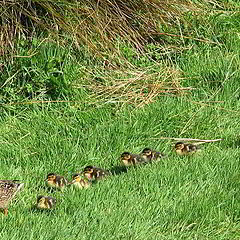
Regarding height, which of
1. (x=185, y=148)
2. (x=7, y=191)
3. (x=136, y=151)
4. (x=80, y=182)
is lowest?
(x=136, y=151)

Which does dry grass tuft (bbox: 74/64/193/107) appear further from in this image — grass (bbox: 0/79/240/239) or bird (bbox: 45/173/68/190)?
bird (bbox: 45/173/68/190)

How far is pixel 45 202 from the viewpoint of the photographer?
6445 millimetres

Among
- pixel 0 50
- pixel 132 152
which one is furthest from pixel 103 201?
pixel 0 50

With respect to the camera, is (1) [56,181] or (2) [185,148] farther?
(2) [185,148]

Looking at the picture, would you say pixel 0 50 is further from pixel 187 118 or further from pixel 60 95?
pixel 187 118

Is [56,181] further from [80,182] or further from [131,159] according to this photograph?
[131,159]

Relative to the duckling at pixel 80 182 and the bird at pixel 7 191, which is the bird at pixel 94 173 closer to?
the duckling at pixel 80 182

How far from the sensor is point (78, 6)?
974cm

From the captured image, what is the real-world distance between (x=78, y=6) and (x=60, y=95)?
1237 millimetres

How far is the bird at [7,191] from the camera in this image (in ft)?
21.6

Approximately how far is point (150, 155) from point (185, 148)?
1.27 ft

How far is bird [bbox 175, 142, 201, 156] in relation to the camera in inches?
303

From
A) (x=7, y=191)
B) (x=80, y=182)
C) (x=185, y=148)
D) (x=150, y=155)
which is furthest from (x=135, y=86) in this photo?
(x=7, y=191)

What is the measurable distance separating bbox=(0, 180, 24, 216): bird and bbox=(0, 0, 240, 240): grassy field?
0.08 metres
